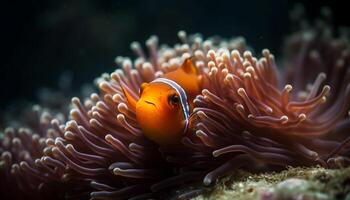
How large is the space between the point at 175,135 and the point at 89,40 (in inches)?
203

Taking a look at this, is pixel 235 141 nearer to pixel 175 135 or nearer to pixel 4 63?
pixel 175 135

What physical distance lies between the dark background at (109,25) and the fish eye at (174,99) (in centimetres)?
447

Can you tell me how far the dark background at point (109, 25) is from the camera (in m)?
7.30

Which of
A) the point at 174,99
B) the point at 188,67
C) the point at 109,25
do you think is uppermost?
the point at 109,25

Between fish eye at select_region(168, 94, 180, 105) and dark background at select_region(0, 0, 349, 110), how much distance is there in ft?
14.7

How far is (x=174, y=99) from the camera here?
2779 mm

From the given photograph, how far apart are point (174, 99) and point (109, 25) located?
510 centimetres

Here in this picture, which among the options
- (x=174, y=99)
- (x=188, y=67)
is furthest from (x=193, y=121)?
(x=188, y=67)

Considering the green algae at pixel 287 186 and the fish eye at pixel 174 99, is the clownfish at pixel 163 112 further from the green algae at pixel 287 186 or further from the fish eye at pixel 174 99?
the green algae at pixel 287 186

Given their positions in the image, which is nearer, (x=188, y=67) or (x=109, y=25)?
(x=188, y=67)

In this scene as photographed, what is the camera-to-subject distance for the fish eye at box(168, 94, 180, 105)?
2.75 meters

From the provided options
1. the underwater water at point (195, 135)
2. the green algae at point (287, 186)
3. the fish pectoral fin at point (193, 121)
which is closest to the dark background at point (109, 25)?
the underwater water at point (195, 135)

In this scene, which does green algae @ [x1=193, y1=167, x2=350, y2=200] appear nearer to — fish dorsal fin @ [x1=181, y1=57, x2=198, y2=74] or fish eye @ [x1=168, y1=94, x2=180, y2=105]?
fish eye @ [x1=168, y1=94, x2=180, y2=105]

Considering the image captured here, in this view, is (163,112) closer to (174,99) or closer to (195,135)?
(174,99)
